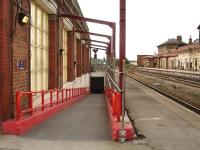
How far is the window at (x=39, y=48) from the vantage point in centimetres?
1359

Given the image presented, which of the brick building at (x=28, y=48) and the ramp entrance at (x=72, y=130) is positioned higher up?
the brick building at (x=28, y=48)

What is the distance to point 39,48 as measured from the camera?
14781 millimetres

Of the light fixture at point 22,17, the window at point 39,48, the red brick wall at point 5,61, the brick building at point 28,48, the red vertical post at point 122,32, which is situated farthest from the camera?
the window at point 39,48

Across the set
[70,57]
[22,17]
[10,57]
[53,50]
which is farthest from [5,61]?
[70,57]

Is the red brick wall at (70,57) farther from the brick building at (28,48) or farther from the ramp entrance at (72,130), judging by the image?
the ramp entrance at (72,130)

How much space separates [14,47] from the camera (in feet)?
30.8

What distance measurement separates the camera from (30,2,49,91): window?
13.6m

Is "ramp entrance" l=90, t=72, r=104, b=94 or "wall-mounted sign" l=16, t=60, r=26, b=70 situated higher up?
"wall-mounted sign" l=16, t=60, r=26, b=70

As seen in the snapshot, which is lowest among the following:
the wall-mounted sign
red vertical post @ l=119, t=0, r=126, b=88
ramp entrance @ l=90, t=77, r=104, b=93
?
ramp entrance @ l=90, t=77, r=104, b=93

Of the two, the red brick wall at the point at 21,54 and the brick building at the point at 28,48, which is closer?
the brick building at the point at 28,48

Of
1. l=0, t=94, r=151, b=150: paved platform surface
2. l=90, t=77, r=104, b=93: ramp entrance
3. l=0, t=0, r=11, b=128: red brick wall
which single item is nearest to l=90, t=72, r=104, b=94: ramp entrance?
l=90, t=77, r=104, b=93: ramp entrance

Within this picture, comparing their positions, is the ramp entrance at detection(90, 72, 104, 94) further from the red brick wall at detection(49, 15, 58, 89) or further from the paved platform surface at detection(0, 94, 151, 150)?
the paved platform surface at detection(0, 94, 151, 150)

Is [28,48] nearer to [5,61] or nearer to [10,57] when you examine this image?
[10,57]

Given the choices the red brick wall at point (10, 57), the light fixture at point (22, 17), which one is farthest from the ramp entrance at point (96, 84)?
the light fixture at point (22, 17)
